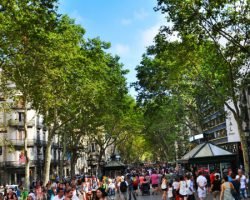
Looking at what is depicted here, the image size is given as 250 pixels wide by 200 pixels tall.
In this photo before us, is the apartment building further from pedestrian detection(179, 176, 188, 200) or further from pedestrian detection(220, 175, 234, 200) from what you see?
pedestrian detection(220, 175, 234, 200)

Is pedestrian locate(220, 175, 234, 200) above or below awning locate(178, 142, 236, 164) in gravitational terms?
below

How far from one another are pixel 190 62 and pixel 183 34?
4.14m

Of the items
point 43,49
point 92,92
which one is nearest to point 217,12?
point 43,49

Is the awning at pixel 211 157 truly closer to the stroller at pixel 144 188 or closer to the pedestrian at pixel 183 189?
the pedestrian at pixel 183 189

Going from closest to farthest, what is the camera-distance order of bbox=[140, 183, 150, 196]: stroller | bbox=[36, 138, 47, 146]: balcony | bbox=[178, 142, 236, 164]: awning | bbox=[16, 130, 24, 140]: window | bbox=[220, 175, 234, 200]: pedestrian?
1. bbox=[220, 175, 234, 200]: pedestrian
2. bbox=[178, 142, 236, 164]: awning
3. bbox=[140, 183, 150, 196]: stroller
4. bbox=[16, 130, 24, 140]: window
5. bbox=[36, 138, 47, 146]: balcony

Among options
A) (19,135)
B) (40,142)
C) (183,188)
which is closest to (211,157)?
(183,188)

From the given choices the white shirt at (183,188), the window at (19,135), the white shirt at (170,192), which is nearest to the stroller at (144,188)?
the white shirt at (170,192)

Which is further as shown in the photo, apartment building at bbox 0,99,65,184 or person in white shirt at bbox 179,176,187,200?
apartment building at bbox 0,99,65,184

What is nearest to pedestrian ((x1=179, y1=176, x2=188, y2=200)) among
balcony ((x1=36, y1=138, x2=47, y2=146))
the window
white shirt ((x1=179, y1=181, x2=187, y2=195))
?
white shirt ((x1=179, y1=181, x2=187, y2=195))

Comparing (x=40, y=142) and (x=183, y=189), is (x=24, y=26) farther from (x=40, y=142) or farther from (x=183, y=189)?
(x=40, y=142)

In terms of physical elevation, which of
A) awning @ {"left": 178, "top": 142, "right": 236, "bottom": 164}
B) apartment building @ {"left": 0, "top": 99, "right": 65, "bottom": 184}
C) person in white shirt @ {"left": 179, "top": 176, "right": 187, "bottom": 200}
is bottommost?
person in white shirt @ {"left": 179, "top": 176, "right": 187, "bottom": 200}

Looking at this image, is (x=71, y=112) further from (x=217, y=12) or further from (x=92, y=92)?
(x=217, y=12)

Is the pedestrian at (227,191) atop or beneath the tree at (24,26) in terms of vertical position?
beneath

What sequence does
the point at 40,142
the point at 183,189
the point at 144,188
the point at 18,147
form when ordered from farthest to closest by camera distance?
1. the point at 40,142
2. the point at 18,147
3. the point at 144,188
4. the point at 183,189
